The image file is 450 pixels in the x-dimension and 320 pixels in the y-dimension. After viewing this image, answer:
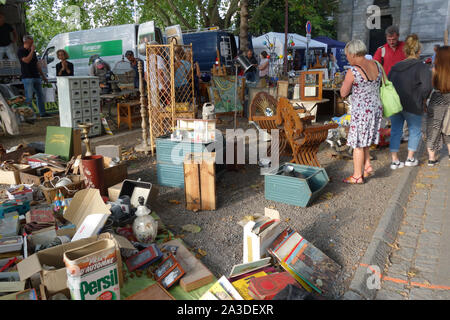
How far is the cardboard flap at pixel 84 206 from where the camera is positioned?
3762 mm

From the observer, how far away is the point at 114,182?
5.13 meters

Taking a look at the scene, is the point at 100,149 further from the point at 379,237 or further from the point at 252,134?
the point at 379,237

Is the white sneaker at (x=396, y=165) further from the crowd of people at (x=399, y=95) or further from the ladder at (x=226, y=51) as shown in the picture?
the ladder at (x=226, y=51)

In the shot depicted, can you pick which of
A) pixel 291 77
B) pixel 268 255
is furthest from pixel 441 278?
pixel 291 77

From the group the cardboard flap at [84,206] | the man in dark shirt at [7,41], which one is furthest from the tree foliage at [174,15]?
the cardboard flap at [84,206]

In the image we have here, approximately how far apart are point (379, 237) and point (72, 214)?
3143 mm

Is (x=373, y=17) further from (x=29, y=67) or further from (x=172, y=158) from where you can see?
(x=172, y=158)

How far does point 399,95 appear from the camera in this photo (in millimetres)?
5609

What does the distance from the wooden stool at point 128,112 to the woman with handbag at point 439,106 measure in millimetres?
6531

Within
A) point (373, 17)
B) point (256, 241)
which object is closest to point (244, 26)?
point (256, 241)

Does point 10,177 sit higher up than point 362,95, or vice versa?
point 362,95

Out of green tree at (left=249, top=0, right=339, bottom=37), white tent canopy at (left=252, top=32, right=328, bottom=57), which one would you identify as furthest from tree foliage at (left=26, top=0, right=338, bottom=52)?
white tent canopy at (left=252, top=32, right=328, bottom=57)

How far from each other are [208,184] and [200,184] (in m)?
0.10

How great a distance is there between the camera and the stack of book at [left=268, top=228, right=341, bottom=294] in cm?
289
